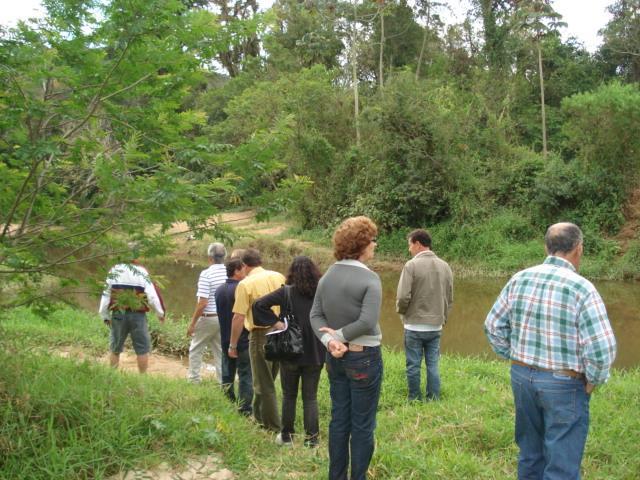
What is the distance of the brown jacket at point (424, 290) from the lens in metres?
5.93

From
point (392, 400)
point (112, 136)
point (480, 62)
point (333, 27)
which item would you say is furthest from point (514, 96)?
point (112, 136)

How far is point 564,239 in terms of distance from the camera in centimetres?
330

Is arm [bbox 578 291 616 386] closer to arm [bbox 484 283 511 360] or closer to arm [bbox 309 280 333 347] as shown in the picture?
arm [bbox 484 283 511 360]

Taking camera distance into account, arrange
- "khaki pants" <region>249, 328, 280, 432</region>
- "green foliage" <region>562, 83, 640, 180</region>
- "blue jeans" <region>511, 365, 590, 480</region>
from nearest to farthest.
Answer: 1. "blue jeans" <region>511, 365, 590, 480</region>
2. "khaki pants" <region>249, 328, 280, 432</region>
3. "green foliage" <region>562, 83, 640, 180</region>

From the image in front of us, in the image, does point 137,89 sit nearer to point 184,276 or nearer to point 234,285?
point 234,285

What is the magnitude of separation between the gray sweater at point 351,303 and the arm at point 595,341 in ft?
3.58

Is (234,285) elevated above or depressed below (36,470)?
above

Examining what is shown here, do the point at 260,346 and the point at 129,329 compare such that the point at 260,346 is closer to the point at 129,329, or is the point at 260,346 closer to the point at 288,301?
the point at 288,301

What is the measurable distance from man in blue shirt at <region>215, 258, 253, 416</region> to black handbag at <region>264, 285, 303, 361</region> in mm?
1066

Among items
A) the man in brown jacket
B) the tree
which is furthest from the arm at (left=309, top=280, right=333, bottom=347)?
the man in brown jacket

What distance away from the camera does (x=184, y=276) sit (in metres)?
19.0

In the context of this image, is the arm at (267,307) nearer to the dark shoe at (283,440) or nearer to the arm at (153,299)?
the dark shoe at (283,440)

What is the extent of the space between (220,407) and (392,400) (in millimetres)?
1941

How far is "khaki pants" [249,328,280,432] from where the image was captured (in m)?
4.98
